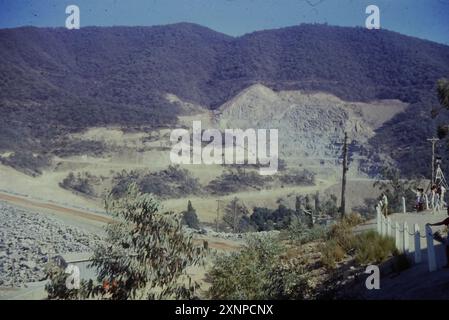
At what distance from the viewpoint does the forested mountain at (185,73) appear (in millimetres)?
33000

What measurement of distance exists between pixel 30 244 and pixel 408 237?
19.5ft

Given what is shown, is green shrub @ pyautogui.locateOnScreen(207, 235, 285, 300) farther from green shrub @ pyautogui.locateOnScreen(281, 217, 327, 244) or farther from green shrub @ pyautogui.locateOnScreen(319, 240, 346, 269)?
green shrub @ pyautogui.locateOnScreen(281, 217, 327, 244)

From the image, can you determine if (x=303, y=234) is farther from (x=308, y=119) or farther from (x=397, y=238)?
(x=308, y=119)

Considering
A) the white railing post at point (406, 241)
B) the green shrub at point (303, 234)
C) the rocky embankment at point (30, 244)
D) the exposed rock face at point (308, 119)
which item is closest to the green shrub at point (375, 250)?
the white railing post at point (406, 241)

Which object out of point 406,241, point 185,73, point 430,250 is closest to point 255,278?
point 430,250

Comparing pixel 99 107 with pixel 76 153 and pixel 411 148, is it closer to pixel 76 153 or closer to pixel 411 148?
pixel 76 153

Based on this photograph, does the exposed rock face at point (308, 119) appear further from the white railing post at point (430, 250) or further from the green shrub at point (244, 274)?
the white railing post at point (430, 250)

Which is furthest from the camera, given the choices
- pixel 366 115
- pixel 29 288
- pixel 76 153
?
pixel 366 115

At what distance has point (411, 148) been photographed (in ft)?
106

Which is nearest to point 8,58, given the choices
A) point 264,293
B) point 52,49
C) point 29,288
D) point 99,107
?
point 52,49

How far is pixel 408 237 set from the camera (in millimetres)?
8000

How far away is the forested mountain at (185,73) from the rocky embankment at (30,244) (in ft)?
61.8

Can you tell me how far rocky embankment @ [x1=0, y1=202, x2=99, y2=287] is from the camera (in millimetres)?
8047
